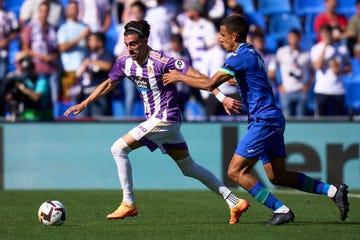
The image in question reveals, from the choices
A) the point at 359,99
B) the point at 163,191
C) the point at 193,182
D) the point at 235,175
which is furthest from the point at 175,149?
the point at 359,99

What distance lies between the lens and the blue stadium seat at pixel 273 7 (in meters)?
19.8

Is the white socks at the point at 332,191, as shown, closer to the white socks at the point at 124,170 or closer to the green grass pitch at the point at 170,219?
the green grass pitch at the point at 170,219

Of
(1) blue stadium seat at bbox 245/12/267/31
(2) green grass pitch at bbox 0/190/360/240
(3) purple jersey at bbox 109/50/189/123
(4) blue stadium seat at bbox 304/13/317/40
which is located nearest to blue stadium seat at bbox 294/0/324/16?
(4) blue stadium seat at bbox 304/13/317/40

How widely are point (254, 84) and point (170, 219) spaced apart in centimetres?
203

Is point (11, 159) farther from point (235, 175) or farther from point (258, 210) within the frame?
point (235, 175)

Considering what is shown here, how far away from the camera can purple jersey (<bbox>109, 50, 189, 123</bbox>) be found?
10.3 meters

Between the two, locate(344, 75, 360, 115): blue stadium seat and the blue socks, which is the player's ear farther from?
locate(344, 75, 360, 115): blue stadium seat

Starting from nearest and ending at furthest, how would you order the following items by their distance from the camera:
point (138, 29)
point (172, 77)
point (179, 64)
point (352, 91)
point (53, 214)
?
point (172, 77) < point (53, 214) < point (179, 64) < point (138, 29) < point (352, 91)

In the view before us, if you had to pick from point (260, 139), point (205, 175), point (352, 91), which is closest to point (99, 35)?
point (352, 91)

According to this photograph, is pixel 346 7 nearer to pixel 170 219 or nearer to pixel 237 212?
pixel 170 219

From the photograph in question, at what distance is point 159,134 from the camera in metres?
10.4

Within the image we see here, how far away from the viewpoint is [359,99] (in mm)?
18656

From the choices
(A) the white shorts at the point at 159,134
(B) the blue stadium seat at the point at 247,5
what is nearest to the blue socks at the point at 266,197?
(A) the white shorts at the point at 159,134

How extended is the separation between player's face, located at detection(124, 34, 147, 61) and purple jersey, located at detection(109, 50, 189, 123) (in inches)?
4.7
